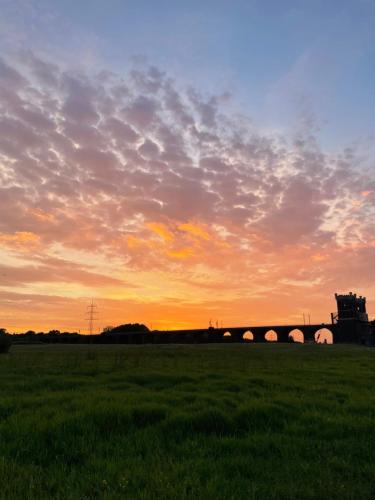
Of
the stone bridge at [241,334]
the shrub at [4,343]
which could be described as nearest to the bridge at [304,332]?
the stone bridge at [241,334]

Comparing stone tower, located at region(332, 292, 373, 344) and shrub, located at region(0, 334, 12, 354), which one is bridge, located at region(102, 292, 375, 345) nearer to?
stone tower, located at region(332, 292, 373, 344)

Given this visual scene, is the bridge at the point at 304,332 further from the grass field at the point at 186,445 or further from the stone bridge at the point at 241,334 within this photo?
the grass field at the point at 186,445

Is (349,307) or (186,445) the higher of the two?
(349,307)

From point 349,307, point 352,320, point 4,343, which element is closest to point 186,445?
point 4,343

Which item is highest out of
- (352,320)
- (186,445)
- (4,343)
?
(352,320)

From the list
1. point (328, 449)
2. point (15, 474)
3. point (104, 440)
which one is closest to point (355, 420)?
point (328, 449)

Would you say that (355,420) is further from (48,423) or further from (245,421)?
(48,423)

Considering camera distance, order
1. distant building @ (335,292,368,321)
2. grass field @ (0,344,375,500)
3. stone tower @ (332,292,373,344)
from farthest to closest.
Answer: distant building @ (335,292,368,321)
stone tower @ (332,292,373,344)
grass field @ (0,344,375,500)

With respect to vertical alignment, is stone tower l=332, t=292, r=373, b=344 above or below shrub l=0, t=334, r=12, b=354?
above

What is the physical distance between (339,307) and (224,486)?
129471 millimetres

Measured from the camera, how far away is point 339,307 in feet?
413

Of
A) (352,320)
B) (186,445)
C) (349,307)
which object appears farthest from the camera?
(349,307)

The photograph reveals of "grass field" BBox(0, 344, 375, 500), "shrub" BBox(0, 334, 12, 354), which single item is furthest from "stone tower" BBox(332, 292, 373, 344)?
"grass field" BBox(0, 344, 375, 500)

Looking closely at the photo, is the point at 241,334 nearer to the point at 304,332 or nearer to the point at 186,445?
the point at 304,332
